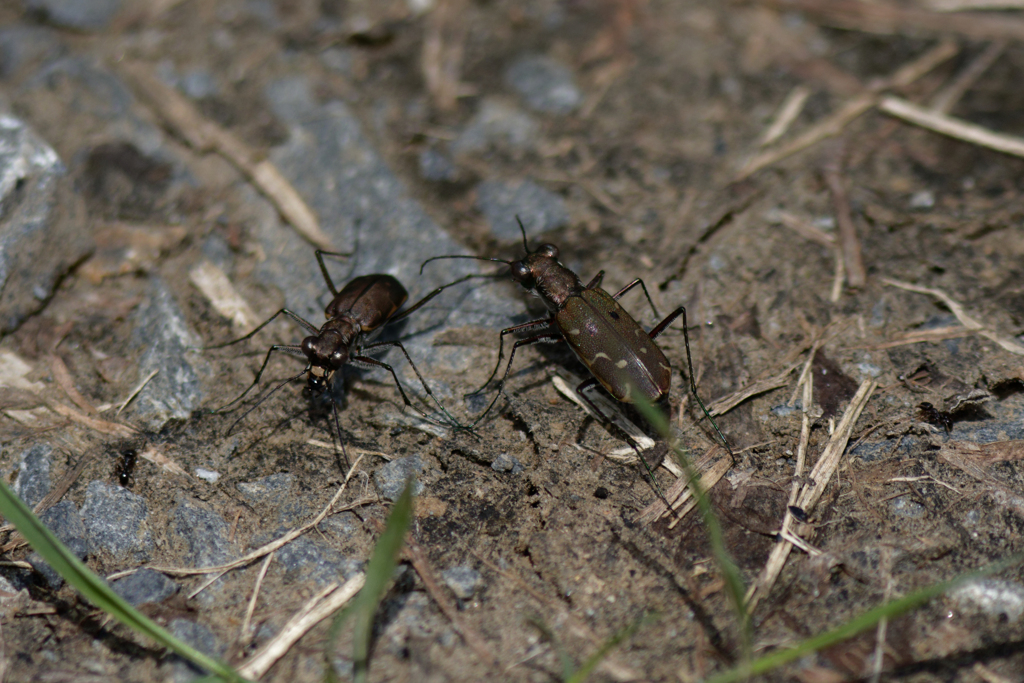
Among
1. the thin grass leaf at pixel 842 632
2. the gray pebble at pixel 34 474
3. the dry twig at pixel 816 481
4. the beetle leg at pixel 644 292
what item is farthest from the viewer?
the beetle leg at pixel 644 292

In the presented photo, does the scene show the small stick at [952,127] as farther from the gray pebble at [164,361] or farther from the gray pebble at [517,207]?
the gray pebble at [164,361]

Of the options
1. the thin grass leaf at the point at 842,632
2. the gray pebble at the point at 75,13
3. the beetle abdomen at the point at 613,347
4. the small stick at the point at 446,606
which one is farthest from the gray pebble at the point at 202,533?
the gray pebble at the point at 75,13

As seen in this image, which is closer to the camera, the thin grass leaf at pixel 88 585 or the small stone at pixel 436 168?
the thin grass leaf at pixel 88 585

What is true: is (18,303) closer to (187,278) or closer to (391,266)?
(187,278)

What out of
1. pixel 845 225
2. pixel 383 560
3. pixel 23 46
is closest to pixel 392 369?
→ pixel 383 560

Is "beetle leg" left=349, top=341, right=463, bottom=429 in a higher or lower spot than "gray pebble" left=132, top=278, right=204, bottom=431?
lower

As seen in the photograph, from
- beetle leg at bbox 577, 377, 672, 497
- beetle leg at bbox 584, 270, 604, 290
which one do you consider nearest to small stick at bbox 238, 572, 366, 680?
beetle leg at bbox 577, 377, 672, 497

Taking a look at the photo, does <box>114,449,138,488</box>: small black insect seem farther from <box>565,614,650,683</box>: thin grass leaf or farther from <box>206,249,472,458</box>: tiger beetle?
<box>565,614,650,683</box>: thin grass leaf
